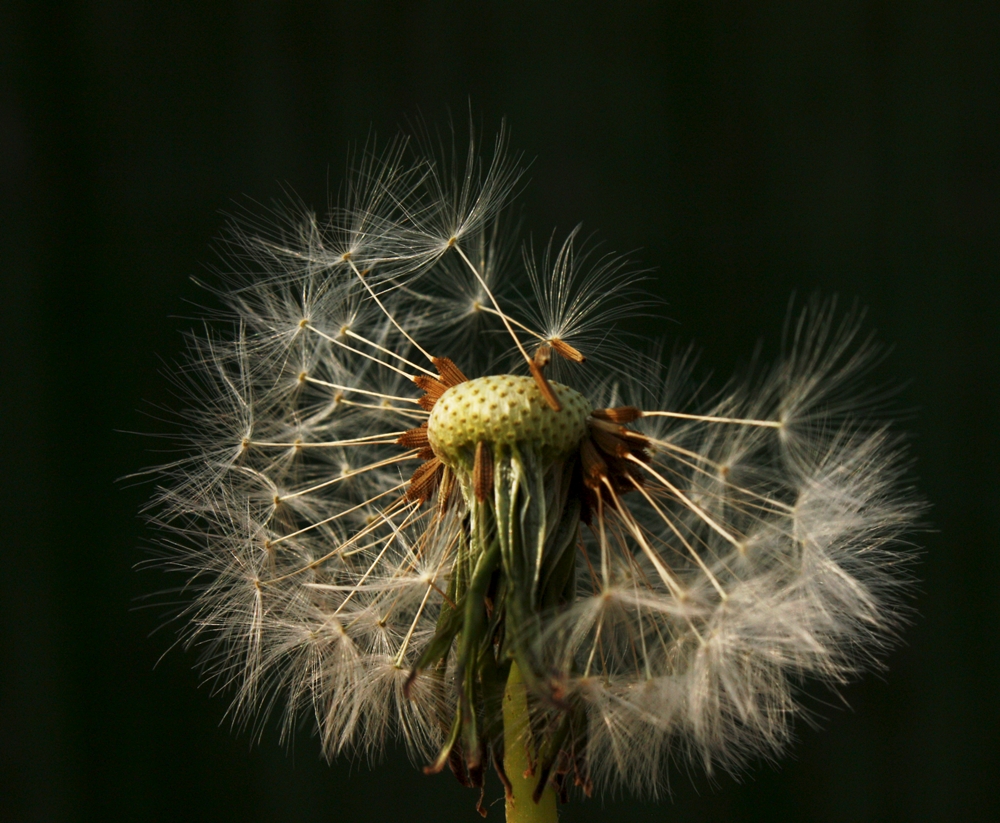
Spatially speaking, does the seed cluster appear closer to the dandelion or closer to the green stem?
the dandelion

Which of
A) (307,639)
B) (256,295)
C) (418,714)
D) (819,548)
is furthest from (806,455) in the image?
(256,295)

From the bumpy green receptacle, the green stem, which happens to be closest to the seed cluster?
the bumpy green receptacle

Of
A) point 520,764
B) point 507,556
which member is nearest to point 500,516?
point 507,556

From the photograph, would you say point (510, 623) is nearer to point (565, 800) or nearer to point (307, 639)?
point (565, 800)

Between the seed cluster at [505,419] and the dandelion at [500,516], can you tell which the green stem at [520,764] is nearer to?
the dandelion at [500,516]

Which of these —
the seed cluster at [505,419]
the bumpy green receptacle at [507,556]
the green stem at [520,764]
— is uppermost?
the seed cluster at [505,419]

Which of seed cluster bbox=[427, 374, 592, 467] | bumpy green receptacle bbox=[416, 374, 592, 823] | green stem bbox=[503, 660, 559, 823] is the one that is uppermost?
seed cluster bbox=[427, 374, 592, 467]

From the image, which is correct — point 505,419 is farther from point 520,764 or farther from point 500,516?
point 520,764

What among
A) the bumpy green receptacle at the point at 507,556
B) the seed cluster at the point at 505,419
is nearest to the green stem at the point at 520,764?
the bumpy green receptacle at the point at 507,556
